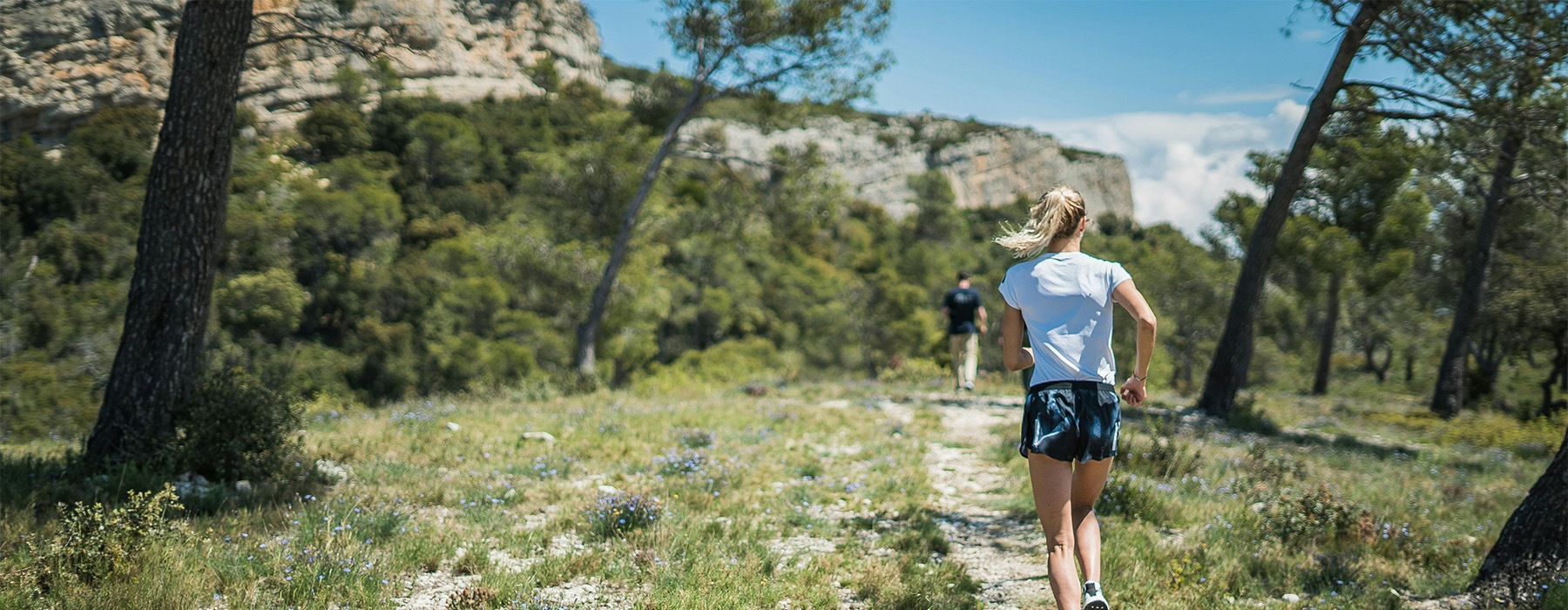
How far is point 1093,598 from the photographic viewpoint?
10.4 ft

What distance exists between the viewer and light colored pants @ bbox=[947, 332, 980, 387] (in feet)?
42.5

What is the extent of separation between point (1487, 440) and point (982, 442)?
424 inches

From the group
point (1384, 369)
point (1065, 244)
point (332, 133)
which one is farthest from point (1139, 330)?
point (332, 133)

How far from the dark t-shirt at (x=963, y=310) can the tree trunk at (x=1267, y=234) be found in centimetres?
362

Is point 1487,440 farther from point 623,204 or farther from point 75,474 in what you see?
point 623,204

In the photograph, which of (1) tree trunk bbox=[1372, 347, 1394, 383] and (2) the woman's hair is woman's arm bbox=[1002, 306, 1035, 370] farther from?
(1) tree trunk bbox=[1372, 347, 1394, 383]

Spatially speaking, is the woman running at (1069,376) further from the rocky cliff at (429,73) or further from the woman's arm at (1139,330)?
the rocky cliff at (429,73)

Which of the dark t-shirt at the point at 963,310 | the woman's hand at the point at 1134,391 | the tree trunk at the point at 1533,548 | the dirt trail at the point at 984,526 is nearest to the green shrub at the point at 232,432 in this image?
the dirt trail at the point at 984,526

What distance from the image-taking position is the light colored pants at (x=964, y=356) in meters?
12.9

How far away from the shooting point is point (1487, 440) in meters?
13.1

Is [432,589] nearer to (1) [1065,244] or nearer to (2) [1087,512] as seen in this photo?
(2) [1087,512]

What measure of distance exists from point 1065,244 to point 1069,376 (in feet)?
1.95

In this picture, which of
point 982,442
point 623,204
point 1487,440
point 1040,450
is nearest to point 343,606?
point 1040,450

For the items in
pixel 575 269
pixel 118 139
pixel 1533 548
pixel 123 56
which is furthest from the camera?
pixel 123 56
